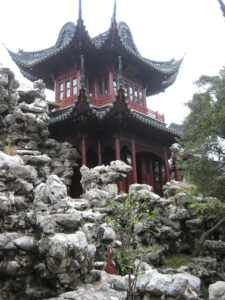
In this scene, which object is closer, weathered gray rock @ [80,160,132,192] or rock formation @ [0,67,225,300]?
rock formation @ [0,67,225,300]

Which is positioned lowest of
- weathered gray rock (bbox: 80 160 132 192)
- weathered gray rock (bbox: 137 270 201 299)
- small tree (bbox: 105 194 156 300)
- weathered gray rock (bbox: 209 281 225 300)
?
weathered gray rock (bbox: 209 281 225 300)

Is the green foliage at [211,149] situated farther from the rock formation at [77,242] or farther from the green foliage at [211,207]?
the rock formation at [77,242]

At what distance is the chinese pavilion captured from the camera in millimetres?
13477

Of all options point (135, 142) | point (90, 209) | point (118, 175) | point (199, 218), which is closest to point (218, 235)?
point (199, 218)

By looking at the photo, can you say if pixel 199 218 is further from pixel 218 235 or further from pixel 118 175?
pixel 118 175

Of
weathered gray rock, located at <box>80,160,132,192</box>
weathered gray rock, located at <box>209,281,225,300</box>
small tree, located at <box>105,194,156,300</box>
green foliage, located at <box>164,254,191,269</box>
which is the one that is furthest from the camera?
weathered gray rock, located at <box>80,160,132,192</box>

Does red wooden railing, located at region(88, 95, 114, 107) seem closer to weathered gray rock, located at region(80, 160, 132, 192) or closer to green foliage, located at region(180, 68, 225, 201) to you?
weathered gray rock, located at region(80, 160, 132, 192)

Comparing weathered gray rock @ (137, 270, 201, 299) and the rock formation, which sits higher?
the rock formation

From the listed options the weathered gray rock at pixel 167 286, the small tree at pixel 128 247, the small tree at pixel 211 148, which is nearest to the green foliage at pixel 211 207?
the small tree at pixel 211 148

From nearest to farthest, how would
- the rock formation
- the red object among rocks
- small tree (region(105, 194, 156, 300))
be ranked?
small tree (region(105, 194, 156, 300)) < the rock formation < the red object among rocks

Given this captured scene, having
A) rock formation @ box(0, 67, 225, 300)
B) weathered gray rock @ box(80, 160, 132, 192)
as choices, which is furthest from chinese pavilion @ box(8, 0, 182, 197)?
rock formation @ box(0, 67, 225, 300)

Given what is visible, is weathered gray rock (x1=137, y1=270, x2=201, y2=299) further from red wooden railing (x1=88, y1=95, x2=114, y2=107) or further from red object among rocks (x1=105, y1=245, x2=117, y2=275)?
red wooden railing (x1=88, y1=95, x2=114, y2=107)

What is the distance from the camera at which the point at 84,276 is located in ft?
19.9

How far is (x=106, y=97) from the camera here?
1523 cm
